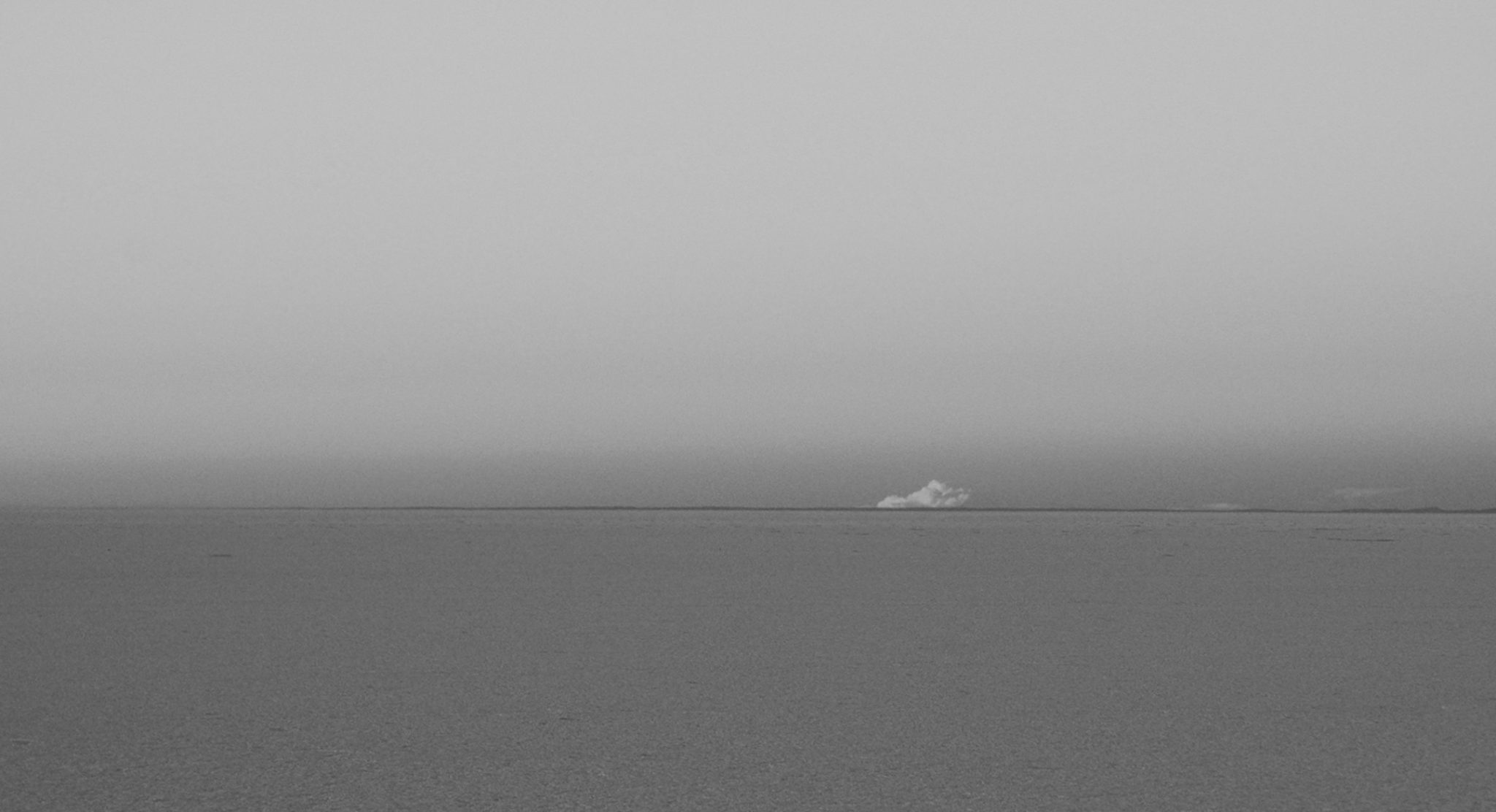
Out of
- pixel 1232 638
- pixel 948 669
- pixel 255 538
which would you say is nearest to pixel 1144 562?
pixel 1232 638

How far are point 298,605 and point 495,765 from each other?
282 inches

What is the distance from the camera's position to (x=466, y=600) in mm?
12570

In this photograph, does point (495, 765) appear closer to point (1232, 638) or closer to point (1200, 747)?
point (1200, 747)

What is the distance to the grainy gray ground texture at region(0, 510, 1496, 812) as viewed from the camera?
5.60 m

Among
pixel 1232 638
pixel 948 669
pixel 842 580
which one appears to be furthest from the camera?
pixel 842 580

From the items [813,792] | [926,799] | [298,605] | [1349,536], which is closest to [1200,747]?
[926,799]

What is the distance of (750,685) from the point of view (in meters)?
7.96

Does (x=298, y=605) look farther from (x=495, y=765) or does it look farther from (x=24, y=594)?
(x=495, y=765)

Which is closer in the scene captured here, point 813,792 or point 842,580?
point 813,792

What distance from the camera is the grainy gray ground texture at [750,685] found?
18.4ft

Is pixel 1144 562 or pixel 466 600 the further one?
Result: pixel 1144 562

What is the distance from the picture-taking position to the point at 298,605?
40.2 ft

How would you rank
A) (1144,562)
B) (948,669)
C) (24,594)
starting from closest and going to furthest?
(948,669) → (24,594) → (1144,562)

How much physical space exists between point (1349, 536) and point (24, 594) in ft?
68.8
